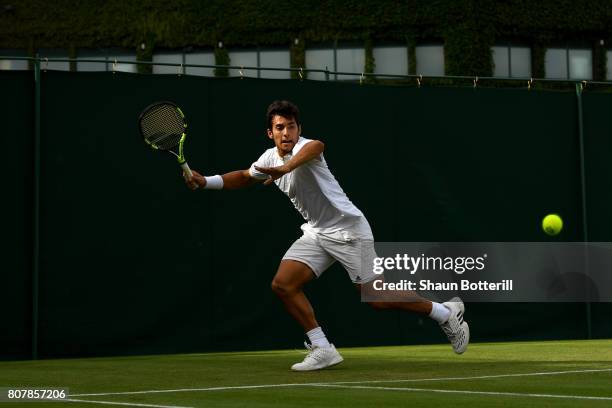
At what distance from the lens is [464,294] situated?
12164mm

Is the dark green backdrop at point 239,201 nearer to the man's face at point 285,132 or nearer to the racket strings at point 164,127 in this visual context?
the racket strings at point 164,127

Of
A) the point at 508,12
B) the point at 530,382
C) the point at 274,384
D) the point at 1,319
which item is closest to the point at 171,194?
the point at 1,319

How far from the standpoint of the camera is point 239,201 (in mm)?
11320

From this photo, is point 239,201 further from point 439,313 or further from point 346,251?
point 439,313

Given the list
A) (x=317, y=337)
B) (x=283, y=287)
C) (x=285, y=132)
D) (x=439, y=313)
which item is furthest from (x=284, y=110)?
(x=439, y=313)

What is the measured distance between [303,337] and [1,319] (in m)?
2.83

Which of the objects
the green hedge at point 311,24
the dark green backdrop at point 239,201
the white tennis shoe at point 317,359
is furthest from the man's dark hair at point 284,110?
the green hedge at point 311,24

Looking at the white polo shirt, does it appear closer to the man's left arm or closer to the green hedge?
the man's left arm

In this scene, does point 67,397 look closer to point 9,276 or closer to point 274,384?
point 274,384

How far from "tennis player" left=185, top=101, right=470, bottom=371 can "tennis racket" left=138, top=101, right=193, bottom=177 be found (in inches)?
16.2

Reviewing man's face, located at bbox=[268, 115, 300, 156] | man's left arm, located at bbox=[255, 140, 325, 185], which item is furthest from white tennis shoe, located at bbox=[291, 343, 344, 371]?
man's face, located at bbox=[268, 115, 300, 156]

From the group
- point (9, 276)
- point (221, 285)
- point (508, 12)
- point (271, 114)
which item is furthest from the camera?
point (508, 12)

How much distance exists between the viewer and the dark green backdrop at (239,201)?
10.6 m

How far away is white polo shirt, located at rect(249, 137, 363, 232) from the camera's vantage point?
8.64 meters
